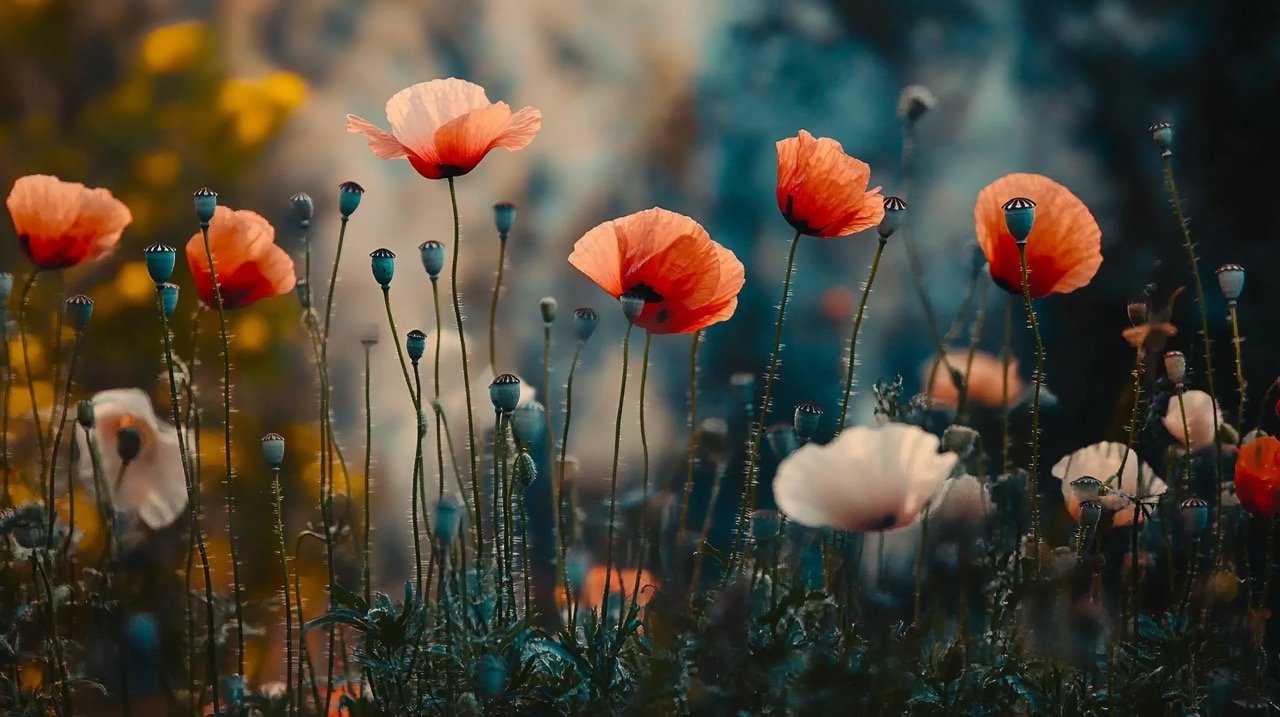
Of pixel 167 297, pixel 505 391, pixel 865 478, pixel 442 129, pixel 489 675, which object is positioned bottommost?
pixel 489 675

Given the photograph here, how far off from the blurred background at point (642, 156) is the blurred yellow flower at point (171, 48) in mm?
12

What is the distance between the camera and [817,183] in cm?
147

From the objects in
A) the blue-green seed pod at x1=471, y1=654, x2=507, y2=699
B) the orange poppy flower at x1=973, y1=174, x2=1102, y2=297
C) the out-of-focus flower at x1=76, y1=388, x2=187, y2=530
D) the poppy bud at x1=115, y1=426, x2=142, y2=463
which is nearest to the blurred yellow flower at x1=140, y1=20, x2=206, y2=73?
the out-of-focus flower at x1=76, y1=388, x2=187, y2=530

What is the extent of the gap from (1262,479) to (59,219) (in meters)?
1.54

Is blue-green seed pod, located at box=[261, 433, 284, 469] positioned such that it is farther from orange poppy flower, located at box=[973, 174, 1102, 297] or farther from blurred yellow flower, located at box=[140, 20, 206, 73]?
blurred yellow flower, located at box=[140, 20, 206, 73]

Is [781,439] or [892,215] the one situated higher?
[892,215]

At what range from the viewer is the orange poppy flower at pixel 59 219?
168cm

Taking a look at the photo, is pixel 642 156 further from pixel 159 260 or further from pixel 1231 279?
pixel 159 260

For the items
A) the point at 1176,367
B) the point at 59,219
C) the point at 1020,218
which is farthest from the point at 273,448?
the point at 1176,367

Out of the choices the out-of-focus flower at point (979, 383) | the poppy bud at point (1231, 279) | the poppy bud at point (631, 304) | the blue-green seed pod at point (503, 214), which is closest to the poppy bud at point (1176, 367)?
the poppy bud at point (1231, 279)

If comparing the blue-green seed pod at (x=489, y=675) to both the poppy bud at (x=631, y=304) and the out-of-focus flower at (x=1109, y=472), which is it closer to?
the poppy bud at (x=631, y=304)

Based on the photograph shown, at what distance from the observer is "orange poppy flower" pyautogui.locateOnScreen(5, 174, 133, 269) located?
1.68m

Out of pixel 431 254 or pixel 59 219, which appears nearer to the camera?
pixel 431 254

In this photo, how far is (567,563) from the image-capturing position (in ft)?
5.10
